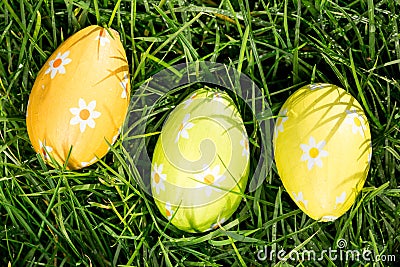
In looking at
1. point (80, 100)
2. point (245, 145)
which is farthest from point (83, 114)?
point (245, 145)

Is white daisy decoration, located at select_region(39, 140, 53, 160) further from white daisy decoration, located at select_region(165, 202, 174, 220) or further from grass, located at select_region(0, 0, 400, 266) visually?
white daisy decoration, located at select_region(165, 202, 174, 220)

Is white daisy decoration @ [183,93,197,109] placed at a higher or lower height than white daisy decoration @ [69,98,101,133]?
higher

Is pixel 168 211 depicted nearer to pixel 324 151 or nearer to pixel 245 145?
pixel 245 145

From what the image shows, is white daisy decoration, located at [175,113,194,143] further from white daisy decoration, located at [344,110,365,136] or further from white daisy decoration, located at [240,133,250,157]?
white daisy decoration, located at [344,110,365,136]

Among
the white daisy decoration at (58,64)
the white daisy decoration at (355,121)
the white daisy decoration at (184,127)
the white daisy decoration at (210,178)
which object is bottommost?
the white daisy decoration at (210,178)

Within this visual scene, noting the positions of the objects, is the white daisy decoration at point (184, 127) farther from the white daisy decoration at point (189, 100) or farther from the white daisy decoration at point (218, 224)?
the white daisy decoration at point (218, 224)

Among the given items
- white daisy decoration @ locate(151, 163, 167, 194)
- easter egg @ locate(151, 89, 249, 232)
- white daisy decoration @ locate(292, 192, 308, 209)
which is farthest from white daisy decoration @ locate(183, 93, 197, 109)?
→ white daisy decoration @ locate(292, 192, 308, 209)

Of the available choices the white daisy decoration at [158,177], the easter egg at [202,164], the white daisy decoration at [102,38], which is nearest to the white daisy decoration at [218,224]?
the easter egg at [202,164]

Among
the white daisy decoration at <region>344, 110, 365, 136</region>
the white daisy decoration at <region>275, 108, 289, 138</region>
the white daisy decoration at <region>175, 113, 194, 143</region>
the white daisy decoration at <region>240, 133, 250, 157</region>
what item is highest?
the white daisy decoration at <region>344, 110, 365, 136</region>
